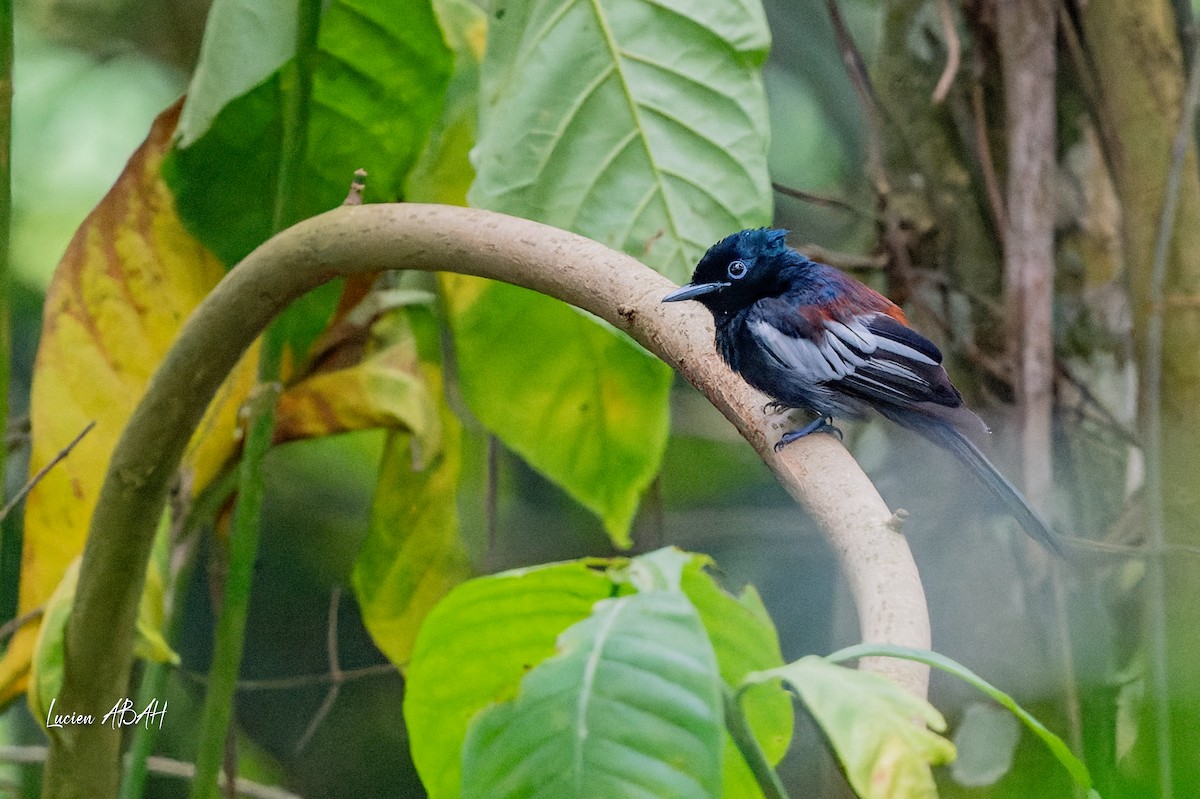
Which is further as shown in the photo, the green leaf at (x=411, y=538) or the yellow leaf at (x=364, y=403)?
the green leaf at (x=411, y=538)

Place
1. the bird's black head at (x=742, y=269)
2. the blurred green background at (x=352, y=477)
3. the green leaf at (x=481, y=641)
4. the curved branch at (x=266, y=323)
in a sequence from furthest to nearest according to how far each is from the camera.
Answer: the blurred green background at (x=352, y=477)
the bird's black head at (x=742, y=269)
the curved branch at (x=266, y=323)
the green leaf at (x=481, y=641)

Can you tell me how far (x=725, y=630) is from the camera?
81cm

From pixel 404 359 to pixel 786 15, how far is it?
1457 millimetres

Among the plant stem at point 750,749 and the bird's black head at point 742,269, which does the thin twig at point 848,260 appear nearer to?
the bird's black head at point 742,269

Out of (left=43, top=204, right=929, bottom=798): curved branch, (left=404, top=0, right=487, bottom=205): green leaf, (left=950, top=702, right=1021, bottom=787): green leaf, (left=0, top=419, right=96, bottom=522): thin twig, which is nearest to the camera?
(left=43, top=204, right=929, bottom=798): curved branch

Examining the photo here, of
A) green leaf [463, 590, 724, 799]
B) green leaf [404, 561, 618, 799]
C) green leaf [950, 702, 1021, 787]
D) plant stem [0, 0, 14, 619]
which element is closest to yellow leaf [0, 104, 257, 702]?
plant stem [0, 0, 14, 619]

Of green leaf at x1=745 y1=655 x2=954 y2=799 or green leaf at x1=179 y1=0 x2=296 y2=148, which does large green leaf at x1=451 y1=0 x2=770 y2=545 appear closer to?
green leaf at x1=179 y1=0 x2=296 y2=148

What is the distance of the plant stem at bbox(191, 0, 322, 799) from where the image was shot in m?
1.11

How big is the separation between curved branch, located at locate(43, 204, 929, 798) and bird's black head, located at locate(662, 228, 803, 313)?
0.35 feet

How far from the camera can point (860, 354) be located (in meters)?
1.05

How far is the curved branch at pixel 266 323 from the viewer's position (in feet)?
2.85

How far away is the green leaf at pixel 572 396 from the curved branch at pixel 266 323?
1.08 feet

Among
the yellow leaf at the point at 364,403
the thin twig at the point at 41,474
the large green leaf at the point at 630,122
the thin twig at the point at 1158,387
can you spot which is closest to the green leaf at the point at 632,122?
the large green leaf at the point at 630,122

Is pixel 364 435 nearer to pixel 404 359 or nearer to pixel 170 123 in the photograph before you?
pixel 404 359
